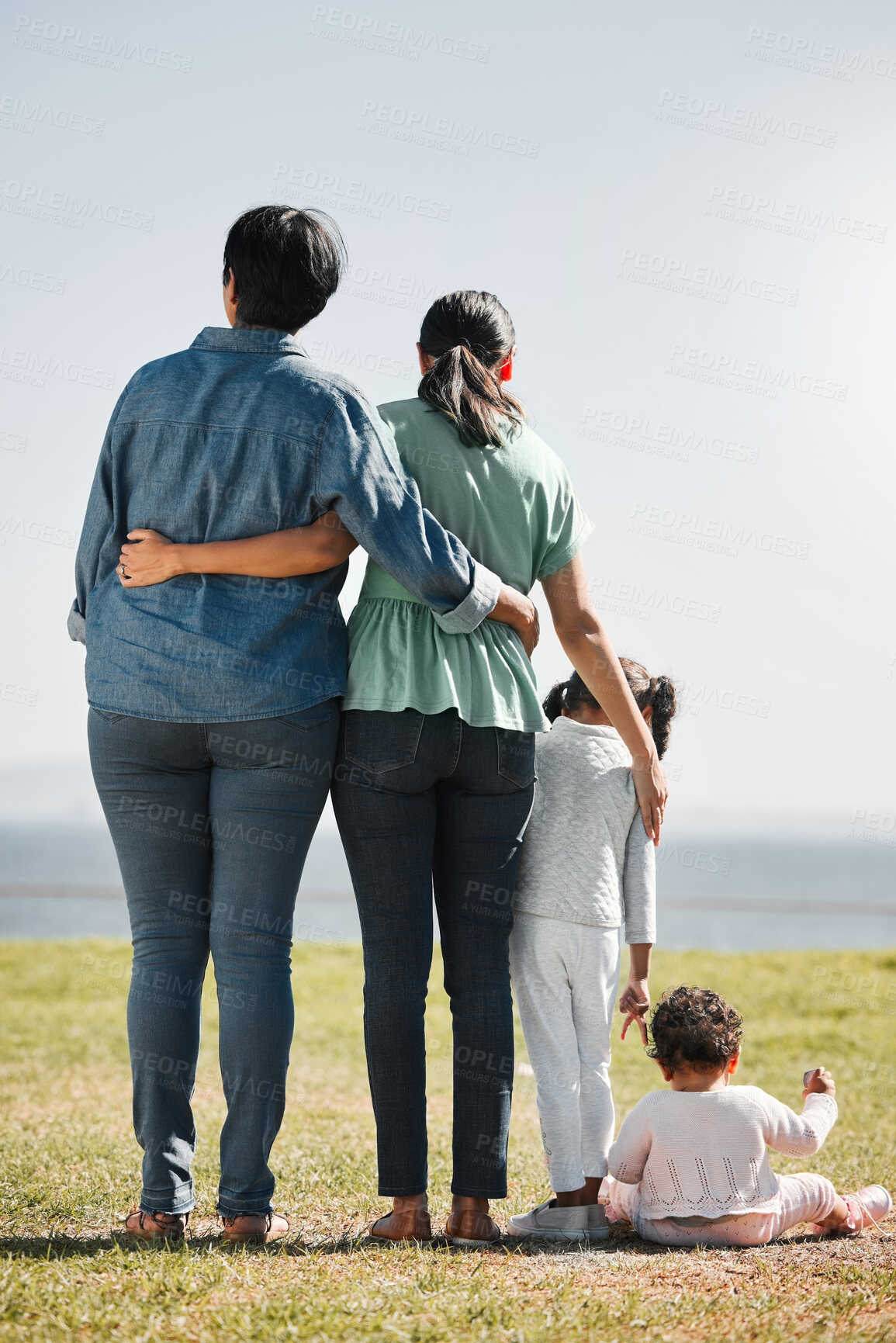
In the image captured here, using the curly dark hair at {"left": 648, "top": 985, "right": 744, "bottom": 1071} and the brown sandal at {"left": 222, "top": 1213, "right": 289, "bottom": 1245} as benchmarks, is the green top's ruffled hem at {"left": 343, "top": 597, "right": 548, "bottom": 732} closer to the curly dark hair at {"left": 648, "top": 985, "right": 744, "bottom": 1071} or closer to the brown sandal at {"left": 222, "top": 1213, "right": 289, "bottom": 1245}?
the curly dark hair at {"left": 648, "top": 985, "right": 744, "bottom": 1071}

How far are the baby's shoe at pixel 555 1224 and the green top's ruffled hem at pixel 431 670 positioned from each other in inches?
47.9

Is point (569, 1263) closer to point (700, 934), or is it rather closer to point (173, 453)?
point (173, 453)

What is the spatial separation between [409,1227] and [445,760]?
3.54 feet

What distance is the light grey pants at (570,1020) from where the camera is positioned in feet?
9.32

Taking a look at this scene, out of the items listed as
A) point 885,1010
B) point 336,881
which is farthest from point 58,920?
point 336,881

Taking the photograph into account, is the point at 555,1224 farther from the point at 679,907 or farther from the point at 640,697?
the point at 679,907

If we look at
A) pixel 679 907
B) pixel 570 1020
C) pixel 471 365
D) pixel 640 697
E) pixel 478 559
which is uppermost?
pixel 471 365

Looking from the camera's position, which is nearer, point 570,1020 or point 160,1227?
point 160,1227

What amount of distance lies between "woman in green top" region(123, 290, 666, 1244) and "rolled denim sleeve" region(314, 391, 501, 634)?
0.11m

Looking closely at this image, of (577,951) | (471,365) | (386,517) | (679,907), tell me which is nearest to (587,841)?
(577,951)

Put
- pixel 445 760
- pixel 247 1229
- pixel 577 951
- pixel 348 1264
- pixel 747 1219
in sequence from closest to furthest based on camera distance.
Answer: pixel 348 1264 → pixel 247 1229 → pixel 445 760 → pixel 747 1219 → pixel 577 951

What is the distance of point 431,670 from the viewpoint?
8.41ft

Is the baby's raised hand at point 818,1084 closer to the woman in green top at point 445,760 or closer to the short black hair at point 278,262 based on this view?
the woman in green top at point 445,760

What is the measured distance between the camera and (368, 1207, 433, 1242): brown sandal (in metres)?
2.55
